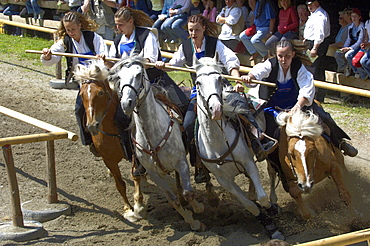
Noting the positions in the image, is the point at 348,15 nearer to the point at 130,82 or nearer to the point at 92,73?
the point at 92,73

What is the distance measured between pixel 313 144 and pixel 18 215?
3.13m

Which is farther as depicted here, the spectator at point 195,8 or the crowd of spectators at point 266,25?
the spectator at point 195,8

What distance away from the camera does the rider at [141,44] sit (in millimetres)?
5977

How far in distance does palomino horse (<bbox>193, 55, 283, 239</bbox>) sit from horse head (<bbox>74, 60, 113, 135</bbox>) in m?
1.08

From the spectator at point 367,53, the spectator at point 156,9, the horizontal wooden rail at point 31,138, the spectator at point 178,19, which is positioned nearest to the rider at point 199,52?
the horizontal wooden rail at point 31,138

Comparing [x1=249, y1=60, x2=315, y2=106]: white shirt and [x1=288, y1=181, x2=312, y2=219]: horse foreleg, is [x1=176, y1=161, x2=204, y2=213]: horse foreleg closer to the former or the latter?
[x1=288, y1=181, x2=312, y2=219]: horse foreleg

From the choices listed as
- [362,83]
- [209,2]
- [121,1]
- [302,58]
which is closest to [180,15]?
[209,2]

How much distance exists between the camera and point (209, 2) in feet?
35.6

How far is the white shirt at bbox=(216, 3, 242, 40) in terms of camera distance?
10250 millimetres

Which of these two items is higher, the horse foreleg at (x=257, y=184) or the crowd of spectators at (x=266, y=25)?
the crowd of spectators at (x=266, y=25)

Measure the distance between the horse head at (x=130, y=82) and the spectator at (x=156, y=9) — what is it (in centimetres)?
682

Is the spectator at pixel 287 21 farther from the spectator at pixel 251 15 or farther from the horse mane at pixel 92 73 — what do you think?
the horse mane at pixel 92 73

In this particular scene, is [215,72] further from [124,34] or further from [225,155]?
[124,34]

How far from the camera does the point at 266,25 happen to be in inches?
392
